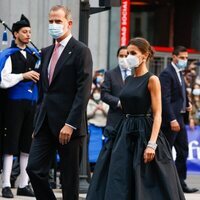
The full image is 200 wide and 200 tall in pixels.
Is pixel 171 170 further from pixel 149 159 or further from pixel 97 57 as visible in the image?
pixel 97 57

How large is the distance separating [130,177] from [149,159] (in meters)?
0.26

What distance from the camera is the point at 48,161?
871 cm

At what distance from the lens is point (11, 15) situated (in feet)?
58.0

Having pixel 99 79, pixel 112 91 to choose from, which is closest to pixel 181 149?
pixel 112 91

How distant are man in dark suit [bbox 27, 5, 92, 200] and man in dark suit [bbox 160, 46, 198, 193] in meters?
3.19

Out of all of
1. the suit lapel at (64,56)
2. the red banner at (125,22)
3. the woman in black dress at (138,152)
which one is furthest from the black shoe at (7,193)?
the red banner at (125,22)

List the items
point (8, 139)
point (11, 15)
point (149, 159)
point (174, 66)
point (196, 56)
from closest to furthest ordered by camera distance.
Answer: point (149, 159), point (8, 139), point (174, 66), point (11, 15), point (196, 56)

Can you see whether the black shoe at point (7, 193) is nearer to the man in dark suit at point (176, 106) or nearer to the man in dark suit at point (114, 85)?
the man in dark suit at point (114, 85)

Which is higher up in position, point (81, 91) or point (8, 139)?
point (81, 91)

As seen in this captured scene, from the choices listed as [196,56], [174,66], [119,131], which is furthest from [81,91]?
[196,56]

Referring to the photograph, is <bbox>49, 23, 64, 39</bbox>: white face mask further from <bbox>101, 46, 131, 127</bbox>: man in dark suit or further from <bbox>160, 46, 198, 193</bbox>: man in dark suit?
<bbox>160, 46, 198, 193</bbox>: man in dark suit

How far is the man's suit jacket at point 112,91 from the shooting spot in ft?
37.6

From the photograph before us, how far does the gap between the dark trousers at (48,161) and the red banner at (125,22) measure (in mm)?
10352

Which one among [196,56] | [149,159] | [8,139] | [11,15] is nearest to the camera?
[149,159]
